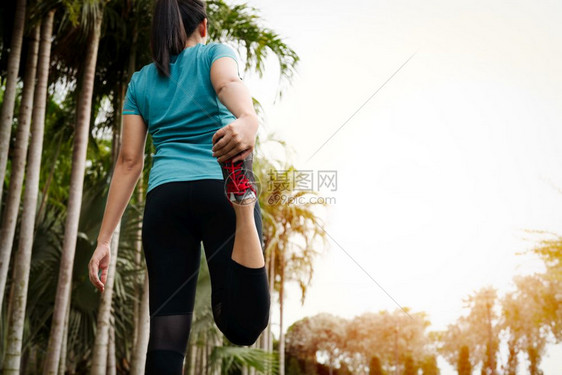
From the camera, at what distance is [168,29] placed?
132 cm

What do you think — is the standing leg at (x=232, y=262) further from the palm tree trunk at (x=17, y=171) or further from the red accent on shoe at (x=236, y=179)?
the palm tree trunk at (x=17, y=171)

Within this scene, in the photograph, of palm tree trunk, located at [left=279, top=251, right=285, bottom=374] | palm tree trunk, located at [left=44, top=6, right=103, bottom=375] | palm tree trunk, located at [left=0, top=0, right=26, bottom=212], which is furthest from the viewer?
palm tree trunk, located at [left=279, top=251, right=285, bottom=374]

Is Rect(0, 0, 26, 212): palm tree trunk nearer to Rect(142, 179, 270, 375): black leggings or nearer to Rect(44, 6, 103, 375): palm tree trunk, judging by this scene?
Rect(44, 6, 103, 375): palm tree trunk

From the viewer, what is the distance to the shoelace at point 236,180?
0.99 m

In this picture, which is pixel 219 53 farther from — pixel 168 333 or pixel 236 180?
pixel 168 333

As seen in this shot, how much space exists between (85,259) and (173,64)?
539 centimetres

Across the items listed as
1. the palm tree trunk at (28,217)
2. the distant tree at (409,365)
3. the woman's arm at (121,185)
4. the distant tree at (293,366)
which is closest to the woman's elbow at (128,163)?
the woman's arm at (121,185)

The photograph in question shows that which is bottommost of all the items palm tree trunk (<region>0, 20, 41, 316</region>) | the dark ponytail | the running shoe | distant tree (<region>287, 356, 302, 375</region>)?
distant tree (<region>287, 356, 302, 375</region>)

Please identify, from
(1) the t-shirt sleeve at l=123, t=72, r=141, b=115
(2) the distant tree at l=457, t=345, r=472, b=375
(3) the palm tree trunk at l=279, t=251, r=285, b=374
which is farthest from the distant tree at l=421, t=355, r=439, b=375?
(1) the t-shirt sleeve at l=123, t=72, r=141, b=115

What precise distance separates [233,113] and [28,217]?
5.03 metres

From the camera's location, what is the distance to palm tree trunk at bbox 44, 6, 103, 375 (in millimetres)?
5391

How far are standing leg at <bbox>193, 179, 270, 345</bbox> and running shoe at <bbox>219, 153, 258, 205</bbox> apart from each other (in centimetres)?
7

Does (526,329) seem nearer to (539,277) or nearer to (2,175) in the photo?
(539,277)

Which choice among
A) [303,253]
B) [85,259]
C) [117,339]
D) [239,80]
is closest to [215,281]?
[239,80]
